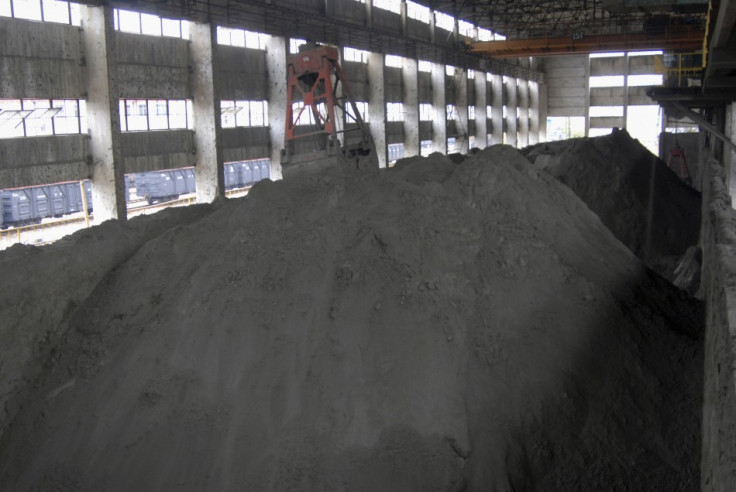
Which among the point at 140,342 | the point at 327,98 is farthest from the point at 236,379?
the point at 327,98

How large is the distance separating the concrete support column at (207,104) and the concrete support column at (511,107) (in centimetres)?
3017

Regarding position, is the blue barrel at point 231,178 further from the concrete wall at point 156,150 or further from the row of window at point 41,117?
the row of window at point 41,117

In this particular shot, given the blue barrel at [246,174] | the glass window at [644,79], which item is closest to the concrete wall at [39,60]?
the blue barrel at [246,174]

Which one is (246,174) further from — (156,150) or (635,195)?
(635,195)

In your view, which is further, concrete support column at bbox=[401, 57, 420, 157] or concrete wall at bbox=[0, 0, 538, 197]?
concrete support column at bbox=[401, 57, 420, 157]

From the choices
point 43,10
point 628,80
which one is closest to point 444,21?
→ point 628,80

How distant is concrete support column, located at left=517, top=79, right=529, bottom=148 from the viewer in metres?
47.6

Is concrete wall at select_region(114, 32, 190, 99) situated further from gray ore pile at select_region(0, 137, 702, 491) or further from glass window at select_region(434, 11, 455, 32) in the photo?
glass window at select_region(434, 11, 455, 32)

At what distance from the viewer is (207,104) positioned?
1869 cm

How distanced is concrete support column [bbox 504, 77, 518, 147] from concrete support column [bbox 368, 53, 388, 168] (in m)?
20.2

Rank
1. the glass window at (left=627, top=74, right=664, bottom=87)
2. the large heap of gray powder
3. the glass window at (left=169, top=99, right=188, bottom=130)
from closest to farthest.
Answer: the large heap of gray powder → the glass window at (left=169, top=99, right=188, bottom=130) → the glass window at (left=627, top=74, right=664, bottom=87)

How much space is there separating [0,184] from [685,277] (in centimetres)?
1360

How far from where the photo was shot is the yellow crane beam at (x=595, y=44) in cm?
2731

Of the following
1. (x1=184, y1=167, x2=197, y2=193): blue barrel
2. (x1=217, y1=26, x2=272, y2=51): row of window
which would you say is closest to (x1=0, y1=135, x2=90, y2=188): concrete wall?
(x1=217, y1=26, x2=272, y2=51): row of window
